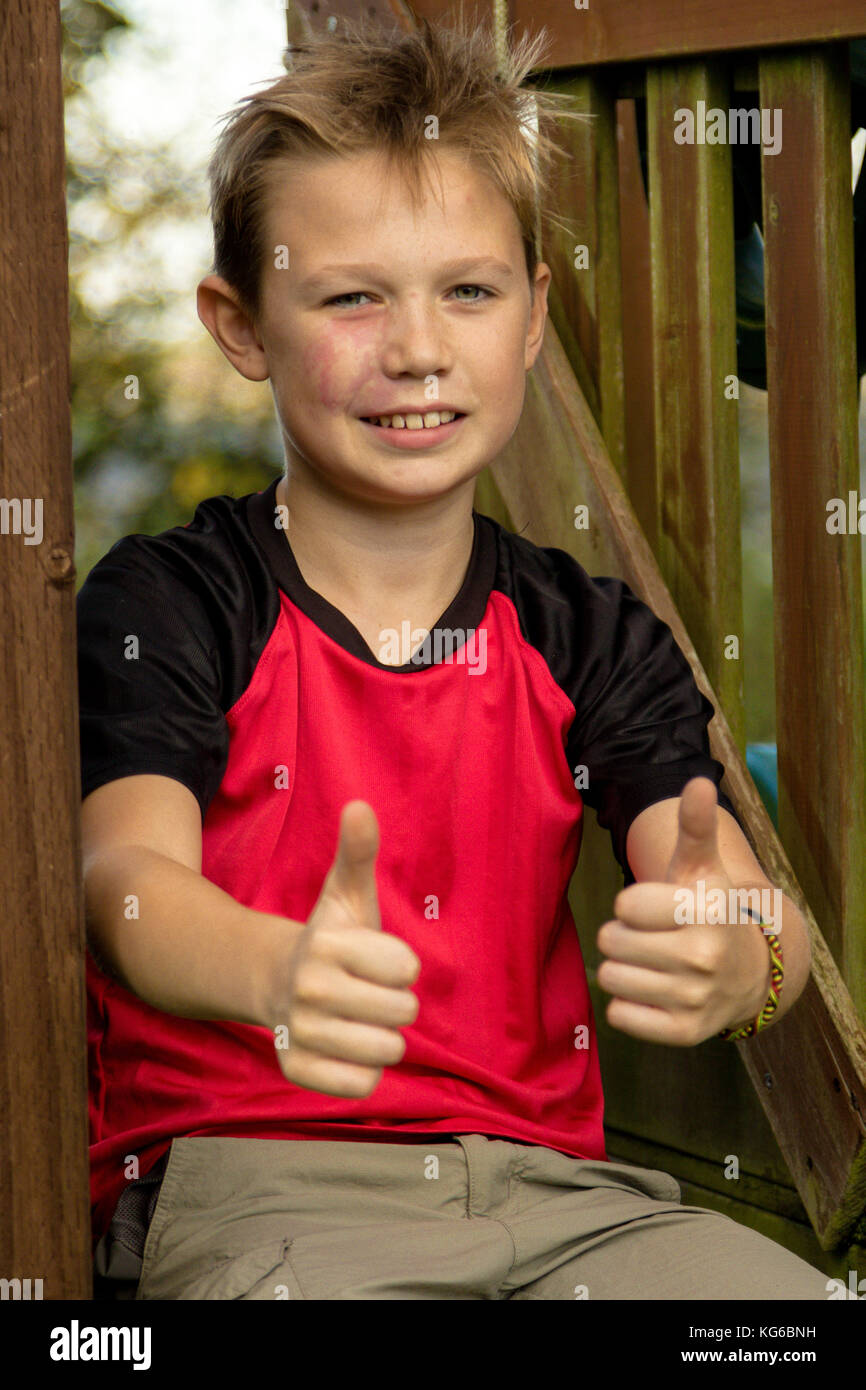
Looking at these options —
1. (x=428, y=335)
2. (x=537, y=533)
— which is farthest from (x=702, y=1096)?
(x=428, y=335)

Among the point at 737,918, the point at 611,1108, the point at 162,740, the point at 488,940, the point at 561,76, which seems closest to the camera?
the point at 737,918

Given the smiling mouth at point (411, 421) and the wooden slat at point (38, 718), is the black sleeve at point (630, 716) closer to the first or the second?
the smiling mouth at point (411, 421)

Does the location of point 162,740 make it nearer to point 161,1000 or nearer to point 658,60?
point 161,1000

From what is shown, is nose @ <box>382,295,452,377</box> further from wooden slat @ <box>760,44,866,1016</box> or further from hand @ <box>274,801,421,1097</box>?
hand @ <box>274,801,421,1097</box>

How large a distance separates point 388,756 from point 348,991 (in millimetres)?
625

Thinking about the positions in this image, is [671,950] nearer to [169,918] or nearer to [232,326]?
[169,918]

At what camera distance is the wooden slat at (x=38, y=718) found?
1093 millimetres

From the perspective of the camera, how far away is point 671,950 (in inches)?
44.9

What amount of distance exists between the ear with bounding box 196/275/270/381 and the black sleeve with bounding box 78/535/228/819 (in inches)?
11.2

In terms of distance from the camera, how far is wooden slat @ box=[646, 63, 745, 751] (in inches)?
80.2

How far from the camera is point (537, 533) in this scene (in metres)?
2.23

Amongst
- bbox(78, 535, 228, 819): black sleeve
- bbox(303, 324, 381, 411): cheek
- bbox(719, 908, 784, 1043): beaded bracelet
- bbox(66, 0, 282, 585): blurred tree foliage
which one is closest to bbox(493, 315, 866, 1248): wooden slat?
bbox(719, 908, 784, 1043): beaded bracelet

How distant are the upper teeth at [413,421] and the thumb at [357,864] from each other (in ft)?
2.29

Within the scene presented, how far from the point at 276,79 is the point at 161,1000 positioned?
1.11 m
